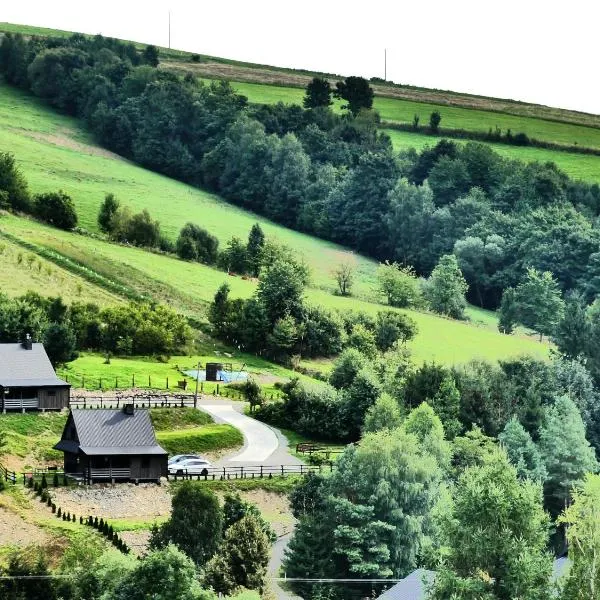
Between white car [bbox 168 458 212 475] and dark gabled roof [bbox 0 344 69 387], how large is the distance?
856cm

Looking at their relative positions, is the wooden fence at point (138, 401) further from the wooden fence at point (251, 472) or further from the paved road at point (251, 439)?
the wooden fence at point (251, 472)

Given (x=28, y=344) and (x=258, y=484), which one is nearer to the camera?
(x=258, y=484)

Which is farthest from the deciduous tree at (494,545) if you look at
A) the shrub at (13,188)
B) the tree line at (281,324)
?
the shrub at (13,188)

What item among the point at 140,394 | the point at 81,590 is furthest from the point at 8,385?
the point at 81,590

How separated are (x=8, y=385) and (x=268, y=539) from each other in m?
22.1

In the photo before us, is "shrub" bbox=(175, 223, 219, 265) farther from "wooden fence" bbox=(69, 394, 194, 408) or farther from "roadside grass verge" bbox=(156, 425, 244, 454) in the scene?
"roadside grass verge" bbox=(156, 425, 244, 454)

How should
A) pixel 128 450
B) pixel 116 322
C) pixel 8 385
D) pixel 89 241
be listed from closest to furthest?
pixel 128 450
pixel 8 385
pixel 116 322
pixel 89 241

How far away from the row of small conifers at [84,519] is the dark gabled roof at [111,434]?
4353mm

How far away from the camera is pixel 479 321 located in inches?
6973

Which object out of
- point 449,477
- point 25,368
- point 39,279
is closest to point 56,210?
point 39,279

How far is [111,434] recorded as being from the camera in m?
98.2

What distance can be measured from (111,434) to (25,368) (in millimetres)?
9902

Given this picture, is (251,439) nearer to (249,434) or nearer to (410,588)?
(249,434)

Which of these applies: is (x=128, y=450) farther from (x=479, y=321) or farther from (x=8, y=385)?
(x=479, y=321)
